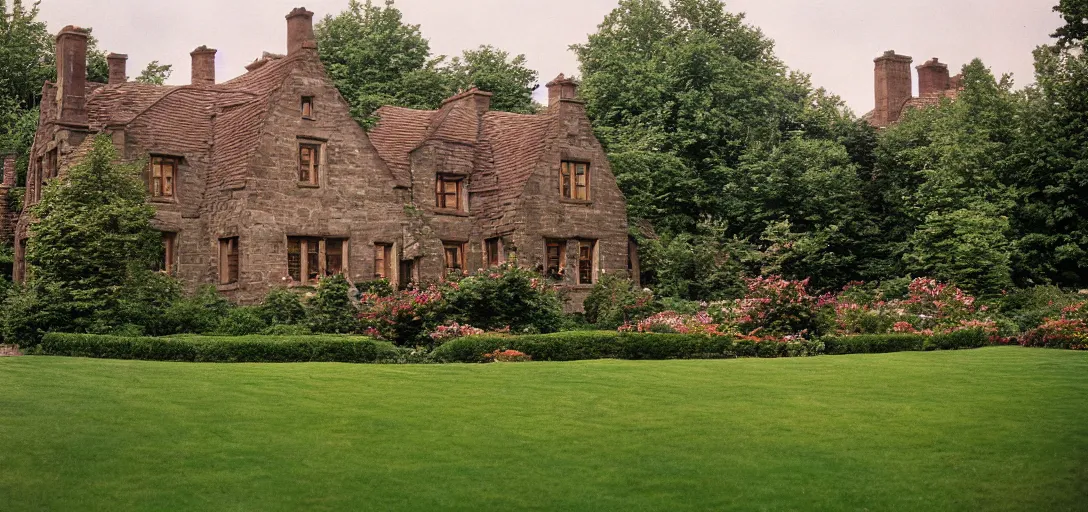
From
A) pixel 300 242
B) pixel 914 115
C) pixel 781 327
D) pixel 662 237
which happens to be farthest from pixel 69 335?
pixel 914 115

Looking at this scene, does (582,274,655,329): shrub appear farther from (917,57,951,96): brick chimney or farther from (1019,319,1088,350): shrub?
(917,57,951,96): brick chimney

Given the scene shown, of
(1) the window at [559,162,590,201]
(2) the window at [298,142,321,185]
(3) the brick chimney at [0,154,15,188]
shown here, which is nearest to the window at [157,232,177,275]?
(2) the window at [298,142,321,185]

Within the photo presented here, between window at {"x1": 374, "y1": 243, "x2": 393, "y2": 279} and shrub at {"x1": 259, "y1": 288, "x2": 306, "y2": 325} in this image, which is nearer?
shrub at {"x1": 259, "y1": 288, "x2": 306, "y2": 325}

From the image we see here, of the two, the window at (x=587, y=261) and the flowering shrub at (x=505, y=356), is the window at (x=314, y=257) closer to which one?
the window at (x=587, y=261)

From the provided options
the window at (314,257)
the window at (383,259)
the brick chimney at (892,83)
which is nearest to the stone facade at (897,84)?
the brick chimney at (892,83)

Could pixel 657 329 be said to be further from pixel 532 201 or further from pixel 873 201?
pixel 873 201

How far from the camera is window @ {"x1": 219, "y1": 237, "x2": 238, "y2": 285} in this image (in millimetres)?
41812

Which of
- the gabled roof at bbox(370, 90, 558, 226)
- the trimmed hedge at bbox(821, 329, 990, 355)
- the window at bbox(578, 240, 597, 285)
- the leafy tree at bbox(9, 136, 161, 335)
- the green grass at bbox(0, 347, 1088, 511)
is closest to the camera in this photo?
the green grass at bbox(0, 347, 1088, 511)

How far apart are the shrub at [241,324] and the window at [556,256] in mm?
12705

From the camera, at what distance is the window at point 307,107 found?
42.3 meters

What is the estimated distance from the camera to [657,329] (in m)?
33.2

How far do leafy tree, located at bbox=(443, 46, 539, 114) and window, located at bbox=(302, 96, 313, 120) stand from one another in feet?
56.6

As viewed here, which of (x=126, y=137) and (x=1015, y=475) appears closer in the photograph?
(x=1015, y=475)

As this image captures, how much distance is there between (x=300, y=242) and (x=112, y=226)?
7390mm
